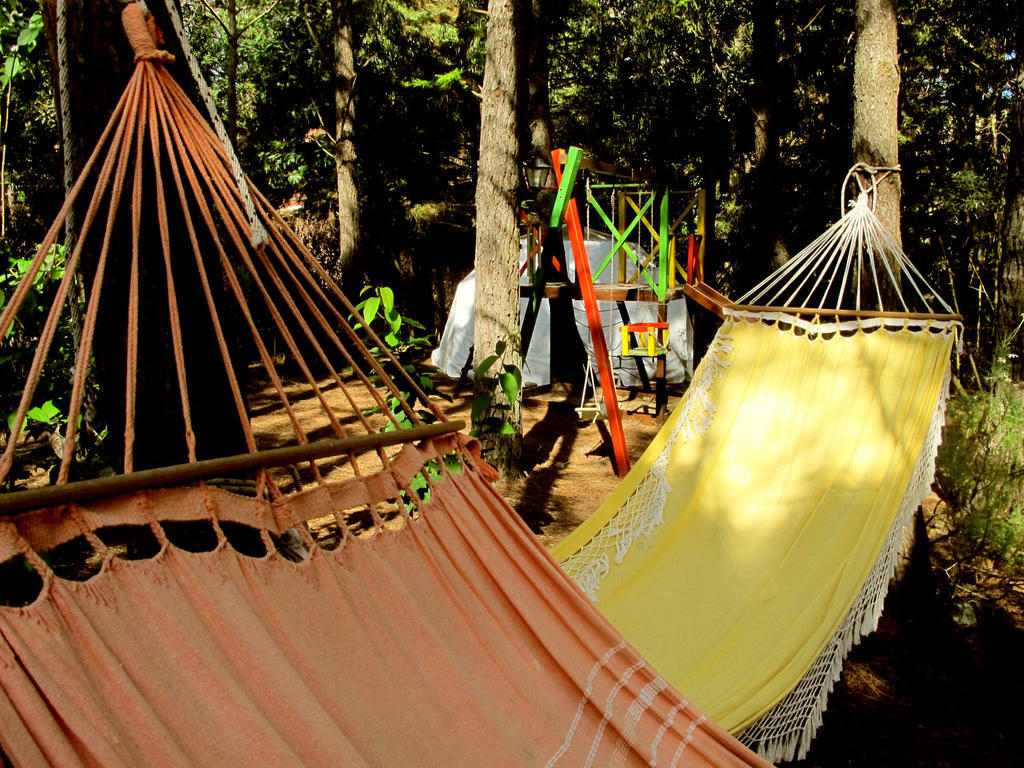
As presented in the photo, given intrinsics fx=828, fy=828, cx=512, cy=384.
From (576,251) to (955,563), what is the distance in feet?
7.79

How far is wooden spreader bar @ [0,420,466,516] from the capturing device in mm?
915

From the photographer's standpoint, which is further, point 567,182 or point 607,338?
point 607,338

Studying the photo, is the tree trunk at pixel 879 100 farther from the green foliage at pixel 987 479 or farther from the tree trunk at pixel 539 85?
the tree trunk at pixel 539 85

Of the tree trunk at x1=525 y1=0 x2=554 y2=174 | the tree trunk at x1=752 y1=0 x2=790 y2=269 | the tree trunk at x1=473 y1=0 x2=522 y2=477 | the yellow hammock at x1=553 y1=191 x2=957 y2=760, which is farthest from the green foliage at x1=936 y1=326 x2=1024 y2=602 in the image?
the tree trunk at x1=525 y1=0 x2=554 y2=174

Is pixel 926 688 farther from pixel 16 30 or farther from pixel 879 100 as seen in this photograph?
pixel 16 30

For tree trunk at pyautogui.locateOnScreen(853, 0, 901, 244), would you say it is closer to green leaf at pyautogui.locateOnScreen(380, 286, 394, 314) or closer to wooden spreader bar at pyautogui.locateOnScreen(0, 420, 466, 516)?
green leaf at pyautogui.locateOnScreen(380, 286, 394, 314)

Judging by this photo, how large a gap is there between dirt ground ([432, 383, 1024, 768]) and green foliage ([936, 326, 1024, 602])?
0.17 m

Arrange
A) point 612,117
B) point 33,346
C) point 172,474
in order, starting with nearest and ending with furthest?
point 172,474 → point 33,346 → point 612,117

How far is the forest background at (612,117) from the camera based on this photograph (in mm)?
7727

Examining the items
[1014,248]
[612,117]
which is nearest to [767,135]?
[612,117]

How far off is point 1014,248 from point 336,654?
11.4 ft

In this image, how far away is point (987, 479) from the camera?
3.22 meters

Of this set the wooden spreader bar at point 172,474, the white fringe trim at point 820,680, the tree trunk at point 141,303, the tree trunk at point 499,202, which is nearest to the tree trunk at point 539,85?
the tree trunk at point 499,202

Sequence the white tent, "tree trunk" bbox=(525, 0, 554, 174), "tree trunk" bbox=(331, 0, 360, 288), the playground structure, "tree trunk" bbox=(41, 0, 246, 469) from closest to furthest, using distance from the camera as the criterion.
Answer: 1. "tree trunk" bbox=(41, 0, 246, 469)
2. the playground structure
3. "tree trunk" bbox=(525, 0, 554, 174)
4. the white tent
5. "tree trunk" bbox=(331, 0, 360, 288)
